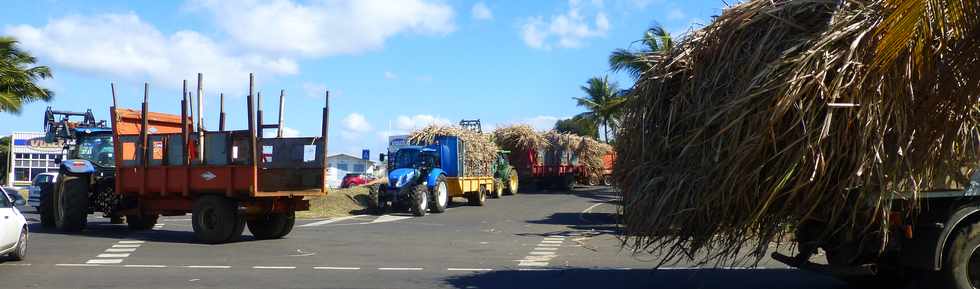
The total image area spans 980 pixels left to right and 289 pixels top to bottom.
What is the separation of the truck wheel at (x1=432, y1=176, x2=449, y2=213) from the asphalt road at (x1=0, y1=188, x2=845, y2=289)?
19.0 ft

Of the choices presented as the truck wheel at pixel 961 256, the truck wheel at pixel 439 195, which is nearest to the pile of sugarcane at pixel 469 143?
the truck wheel at pixel 439 195

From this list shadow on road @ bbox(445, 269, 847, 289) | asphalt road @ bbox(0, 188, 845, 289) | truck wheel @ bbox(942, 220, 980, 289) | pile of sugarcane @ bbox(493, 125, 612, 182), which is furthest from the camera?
pile of sugarcane @ bbox(493, 125, 612, 182)

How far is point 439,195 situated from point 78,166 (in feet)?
37.3

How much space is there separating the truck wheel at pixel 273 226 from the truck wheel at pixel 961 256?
12.4 metres

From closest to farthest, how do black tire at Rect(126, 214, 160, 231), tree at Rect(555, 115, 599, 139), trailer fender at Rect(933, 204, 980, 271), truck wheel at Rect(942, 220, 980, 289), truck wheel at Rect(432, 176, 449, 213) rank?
1. trailer fender at Rect(933, 204, 980, 271)
2. truck wheel at Rect(942, 220, 980, 289)
3. black tire at Rect(126, 214, 160, 231)
4. truck wheel at Rect(432, 176, 449, 213)
5. tree at Rect(555, 115, 599, 139)

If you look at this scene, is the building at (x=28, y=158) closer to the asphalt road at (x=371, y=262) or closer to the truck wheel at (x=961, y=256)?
the asphalt road at (x=371, y=262)

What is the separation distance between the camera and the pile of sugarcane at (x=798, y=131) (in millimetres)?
7098


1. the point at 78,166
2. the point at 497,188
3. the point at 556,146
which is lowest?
the point at 497,188

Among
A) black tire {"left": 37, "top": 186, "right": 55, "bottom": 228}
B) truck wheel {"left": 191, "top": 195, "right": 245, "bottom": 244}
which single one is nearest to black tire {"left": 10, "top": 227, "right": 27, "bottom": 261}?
truck wheel {"left": 191, "top": 195, "right": 245, "bottom": 244}

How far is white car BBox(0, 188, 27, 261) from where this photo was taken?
39.7 ft

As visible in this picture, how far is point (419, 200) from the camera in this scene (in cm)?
2536

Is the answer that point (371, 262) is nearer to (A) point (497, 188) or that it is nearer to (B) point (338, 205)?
(B) point (338, 205)

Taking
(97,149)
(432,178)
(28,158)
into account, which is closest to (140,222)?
(97,149)

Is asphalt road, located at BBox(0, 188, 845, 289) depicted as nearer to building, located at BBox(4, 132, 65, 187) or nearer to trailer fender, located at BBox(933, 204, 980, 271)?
trailer fender, located at BBox(933, 204, 980, 271)
